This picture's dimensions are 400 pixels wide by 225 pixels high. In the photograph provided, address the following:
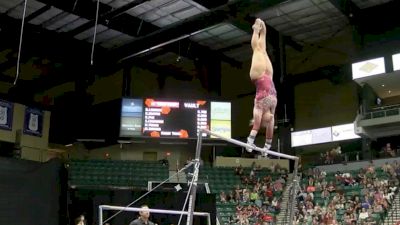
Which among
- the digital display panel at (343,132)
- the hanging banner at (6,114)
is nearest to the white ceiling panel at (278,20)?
the digital display panel at (343,132)

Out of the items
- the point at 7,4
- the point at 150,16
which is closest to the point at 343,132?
the point at 150,16

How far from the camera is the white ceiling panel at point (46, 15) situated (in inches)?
810

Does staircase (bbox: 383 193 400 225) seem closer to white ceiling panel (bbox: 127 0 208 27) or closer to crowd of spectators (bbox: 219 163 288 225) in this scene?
crowd of spectators (bbox: 219 163 288 225)

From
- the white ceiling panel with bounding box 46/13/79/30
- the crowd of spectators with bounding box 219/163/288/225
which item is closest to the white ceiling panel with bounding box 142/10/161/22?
the white ceiling panel with bounding box 46/13/79/30

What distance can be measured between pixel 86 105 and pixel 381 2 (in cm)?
1468

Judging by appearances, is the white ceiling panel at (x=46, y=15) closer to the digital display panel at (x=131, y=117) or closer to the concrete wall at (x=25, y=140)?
the concrete wall at (x=25, y=140)

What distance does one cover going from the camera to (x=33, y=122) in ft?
78.9

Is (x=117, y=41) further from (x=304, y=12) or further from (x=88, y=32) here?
(x=304, y=12)

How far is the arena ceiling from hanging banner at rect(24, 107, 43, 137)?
1.45 meters

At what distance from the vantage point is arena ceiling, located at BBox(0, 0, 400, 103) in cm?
1975

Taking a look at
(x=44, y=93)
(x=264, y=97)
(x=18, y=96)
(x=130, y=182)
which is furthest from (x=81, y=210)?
(x=44, y=93)

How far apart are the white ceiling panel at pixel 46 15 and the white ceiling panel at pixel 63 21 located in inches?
17.0

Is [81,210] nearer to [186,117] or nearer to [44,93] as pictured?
[186,117]

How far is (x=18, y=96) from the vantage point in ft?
78.7
